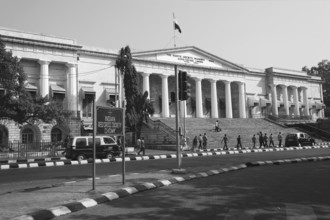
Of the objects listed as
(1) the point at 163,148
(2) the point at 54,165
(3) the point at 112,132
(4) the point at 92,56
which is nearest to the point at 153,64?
(4) the point at 92,56

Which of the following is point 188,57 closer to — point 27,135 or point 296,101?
point 296,101

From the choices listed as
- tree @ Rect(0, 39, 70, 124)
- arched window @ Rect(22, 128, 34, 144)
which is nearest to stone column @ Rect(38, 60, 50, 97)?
arched window @ Rect(22, 128, 34, 144)

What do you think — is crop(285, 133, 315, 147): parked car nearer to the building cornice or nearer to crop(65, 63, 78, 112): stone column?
crop(65, 63, 78, 112): stone column

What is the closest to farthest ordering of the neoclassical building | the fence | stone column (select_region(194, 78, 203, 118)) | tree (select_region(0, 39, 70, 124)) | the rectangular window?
tree (select_region(0, 39, 70, 124))
the fence
the neoclassical building
the rectangular window
stone column (select_region(194, 78, 203, 118))

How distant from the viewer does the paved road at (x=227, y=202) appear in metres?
6.27

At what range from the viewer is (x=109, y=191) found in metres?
8.70

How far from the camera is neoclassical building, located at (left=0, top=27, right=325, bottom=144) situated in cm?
3619

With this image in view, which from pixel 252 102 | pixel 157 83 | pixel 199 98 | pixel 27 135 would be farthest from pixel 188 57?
pixel 27 135

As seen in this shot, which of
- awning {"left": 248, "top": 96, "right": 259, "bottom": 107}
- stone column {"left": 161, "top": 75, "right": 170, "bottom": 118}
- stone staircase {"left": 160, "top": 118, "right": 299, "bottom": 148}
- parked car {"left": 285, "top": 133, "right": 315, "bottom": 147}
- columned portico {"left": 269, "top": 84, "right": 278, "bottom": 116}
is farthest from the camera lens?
columned portico {"left": 269, "top": 84, "right": 278, "bottom": 116}

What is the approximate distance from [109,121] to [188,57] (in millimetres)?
41547

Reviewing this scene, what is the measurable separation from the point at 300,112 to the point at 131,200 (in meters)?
61.6

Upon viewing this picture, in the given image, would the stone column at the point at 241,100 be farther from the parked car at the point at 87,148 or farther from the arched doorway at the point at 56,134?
the parked car at the point at 87,148

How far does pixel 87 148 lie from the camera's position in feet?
70.5

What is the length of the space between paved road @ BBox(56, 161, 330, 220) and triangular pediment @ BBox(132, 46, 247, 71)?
36555mm
